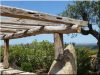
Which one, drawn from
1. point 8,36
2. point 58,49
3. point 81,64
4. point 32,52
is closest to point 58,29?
point 58,49

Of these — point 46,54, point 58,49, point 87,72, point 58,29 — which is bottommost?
point 87,72

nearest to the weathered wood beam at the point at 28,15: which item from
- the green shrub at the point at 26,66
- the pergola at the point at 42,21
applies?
the pergola at the point at 42,21

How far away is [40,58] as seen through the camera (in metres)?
14.0

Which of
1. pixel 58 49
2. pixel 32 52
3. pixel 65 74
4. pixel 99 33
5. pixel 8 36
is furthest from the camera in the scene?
pixel 99 33

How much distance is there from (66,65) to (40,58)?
7.30 m

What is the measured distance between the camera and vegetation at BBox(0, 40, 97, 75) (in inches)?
527

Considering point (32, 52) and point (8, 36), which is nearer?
point (8, 36)

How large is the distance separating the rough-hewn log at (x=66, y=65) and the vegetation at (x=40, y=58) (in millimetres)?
6266

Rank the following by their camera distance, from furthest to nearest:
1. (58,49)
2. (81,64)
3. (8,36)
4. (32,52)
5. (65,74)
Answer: (32,52), (81,64), (8,36), (58,49), (65,74)

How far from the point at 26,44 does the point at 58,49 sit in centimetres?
1016

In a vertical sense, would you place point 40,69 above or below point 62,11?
below

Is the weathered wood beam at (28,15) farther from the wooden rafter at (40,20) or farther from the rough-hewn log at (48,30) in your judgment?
the rough-hewn log at (48,30)

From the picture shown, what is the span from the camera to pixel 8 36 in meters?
10.2

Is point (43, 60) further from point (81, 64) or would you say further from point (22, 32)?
point (22, 32)
